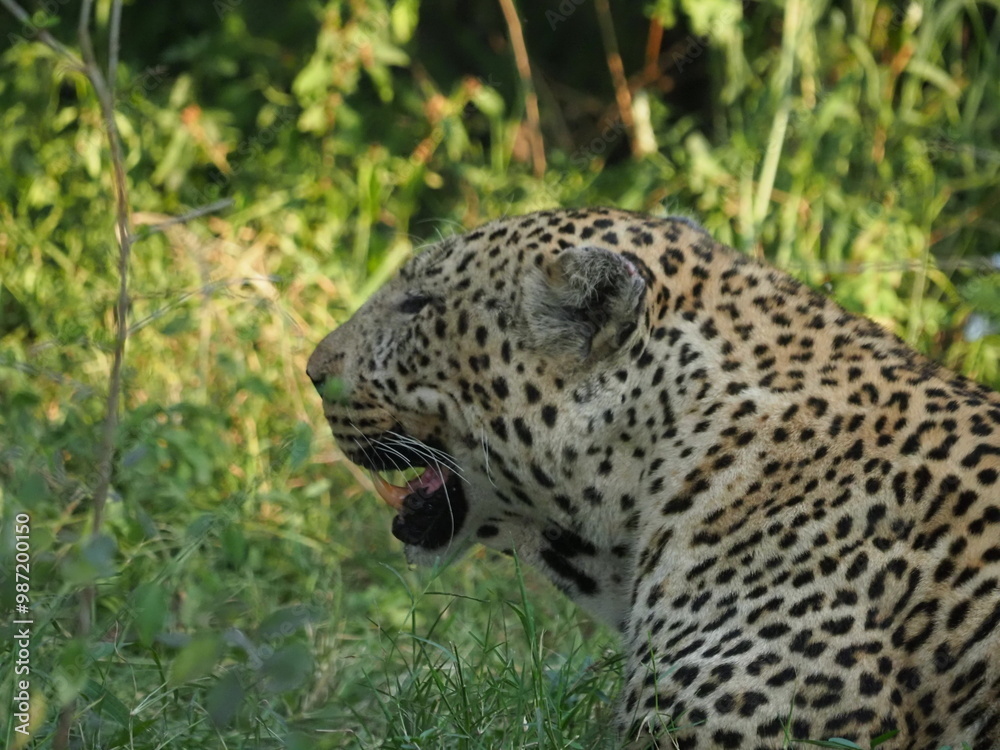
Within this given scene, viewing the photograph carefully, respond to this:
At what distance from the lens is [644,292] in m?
3.42

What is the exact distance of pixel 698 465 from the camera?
3.35 m

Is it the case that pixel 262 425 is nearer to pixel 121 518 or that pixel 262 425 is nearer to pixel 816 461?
pixel 121 518

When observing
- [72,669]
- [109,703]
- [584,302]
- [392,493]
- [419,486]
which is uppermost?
[584,302]

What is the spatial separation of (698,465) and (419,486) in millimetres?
898

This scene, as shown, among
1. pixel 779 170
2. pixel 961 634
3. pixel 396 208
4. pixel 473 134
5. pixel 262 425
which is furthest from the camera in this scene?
pixel 473 134

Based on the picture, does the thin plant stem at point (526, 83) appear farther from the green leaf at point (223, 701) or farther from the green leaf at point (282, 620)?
the green leaf at point (223, 701)

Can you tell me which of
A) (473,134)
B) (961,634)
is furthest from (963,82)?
(961,634)

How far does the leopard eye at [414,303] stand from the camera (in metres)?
3.89

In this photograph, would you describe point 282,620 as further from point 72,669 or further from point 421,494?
point 421,494

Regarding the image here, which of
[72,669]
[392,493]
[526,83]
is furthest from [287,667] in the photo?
[526,83]

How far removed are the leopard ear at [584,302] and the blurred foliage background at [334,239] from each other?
68 centimetres

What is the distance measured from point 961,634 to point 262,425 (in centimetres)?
385

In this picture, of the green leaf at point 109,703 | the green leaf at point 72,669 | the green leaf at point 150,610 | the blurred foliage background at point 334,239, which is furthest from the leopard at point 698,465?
the green leaf at point 109,703

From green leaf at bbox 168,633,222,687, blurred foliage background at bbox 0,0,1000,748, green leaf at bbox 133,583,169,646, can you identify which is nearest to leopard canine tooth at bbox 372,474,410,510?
blurred foliage background at bbox 0,0,1000,748
